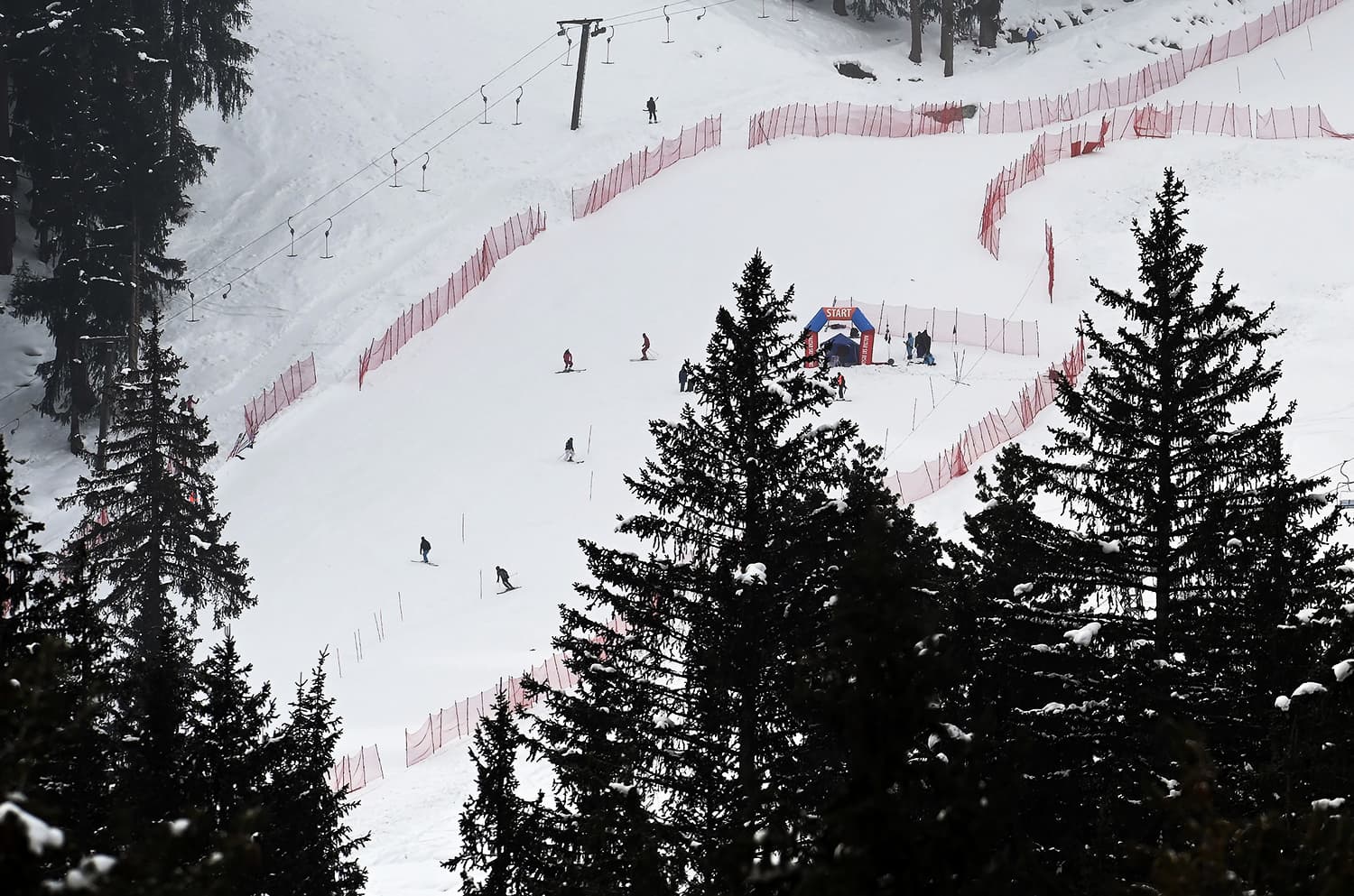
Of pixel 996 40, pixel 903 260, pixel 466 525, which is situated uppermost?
pixel 996 40

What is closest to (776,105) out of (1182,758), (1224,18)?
A: (1224,18)

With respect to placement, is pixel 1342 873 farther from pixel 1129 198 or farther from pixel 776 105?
pixel 776 105

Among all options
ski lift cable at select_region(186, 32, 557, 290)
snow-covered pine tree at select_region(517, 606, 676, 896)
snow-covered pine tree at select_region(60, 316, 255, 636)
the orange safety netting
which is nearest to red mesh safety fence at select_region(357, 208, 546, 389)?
ski lift cable at select_region(186, 32, 557, 290)

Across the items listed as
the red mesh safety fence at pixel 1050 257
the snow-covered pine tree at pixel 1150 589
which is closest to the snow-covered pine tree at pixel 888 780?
the snow-covered pine tree at pixel 1150 589

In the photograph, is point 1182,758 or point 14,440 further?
point 14,440

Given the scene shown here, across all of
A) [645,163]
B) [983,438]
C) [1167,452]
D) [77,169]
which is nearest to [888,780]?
[1167,452]

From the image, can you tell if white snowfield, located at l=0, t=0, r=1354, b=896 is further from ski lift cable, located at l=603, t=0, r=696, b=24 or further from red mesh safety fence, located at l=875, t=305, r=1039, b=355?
red mesh safety fence, located at l=875, t=305, r=1039, b=355

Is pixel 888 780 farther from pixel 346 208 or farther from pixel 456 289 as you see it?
pixel 346 208
